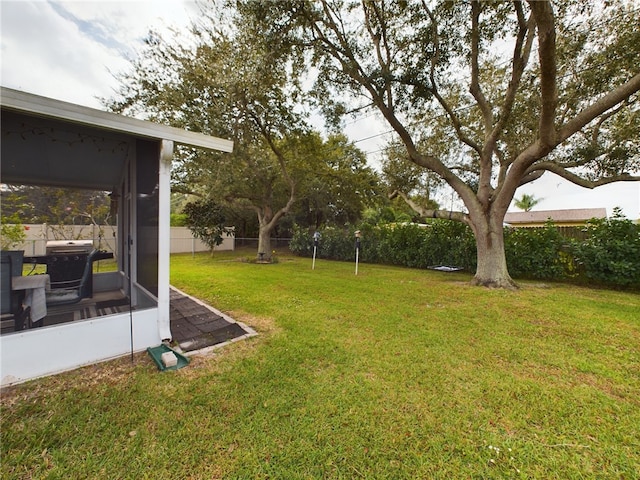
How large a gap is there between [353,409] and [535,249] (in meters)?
7.43

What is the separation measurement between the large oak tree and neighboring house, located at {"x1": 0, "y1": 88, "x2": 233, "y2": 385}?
157 inches

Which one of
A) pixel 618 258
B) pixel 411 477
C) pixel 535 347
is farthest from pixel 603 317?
pixel 411 477

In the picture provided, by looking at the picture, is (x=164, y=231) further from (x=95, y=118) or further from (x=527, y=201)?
(x=527, y=201)

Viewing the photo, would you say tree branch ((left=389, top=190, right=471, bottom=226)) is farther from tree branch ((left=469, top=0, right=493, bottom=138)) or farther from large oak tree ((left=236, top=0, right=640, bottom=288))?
tree branch ((left=469, top=0, right=493, bottom=138))

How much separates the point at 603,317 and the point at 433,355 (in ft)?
10.7

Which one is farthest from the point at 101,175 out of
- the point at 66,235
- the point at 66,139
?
the point at 66,235

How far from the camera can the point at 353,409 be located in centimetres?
192

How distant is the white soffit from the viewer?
1.97 meters

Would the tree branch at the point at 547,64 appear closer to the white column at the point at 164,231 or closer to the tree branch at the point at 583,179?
the tree branch at the point at 583,179

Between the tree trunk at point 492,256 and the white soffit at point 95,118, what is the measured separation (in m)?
5.91

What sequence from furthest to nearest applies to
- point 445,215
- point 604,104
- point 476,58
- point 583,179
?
point 445,215 → point 583,179 → point 476,58 → point 604,104

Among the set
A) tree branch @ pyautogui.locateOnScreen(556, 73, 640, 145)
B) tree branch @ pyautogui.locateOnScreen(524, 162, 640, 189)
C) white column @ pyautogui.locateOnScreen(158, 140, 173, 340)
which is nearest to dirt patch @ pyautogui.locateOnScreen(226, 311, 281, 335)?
white column @ pyautogui.locateOnScreen(158, 140, 173, 340)

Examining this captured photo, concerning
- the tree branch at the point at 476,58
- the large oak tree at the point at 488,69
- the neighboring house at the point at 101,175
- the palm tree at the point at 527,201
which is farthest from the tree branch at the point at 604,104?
the palm tree at the point at 527,201

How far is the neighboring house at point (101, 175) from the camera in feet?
7.02
